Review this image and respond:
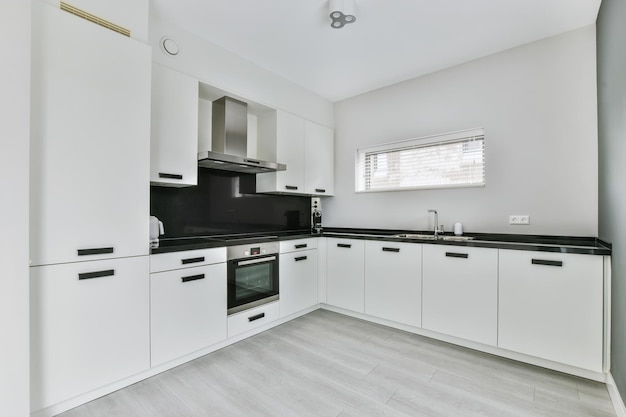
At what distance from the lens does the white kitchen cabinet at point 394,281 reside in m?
2.81

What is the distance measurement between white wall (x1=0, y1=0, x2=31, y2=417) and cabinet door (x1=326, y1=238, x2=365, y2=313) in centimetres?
256

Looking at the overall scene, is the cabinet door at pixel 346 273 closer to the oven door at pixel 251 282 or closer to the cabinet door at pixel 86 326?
the oven door at pixel 251 282

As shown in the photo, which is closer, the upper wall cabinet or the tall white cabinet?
the tall white cabinet

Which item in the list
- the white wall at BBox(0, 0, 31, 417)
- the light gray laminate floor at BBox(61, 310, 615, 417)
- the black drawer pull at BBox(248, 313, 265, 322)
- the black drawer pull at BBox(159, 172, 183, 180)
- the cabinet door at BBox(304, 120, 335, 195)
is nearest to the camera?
the white wall at BBox(0, 0, 31, 417)

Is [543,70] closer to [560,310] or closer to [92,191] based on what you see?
[560,310]

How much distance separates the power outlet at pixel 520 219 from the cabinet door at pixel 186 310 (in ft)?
8.65

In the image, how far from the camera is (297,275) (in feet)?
10.7

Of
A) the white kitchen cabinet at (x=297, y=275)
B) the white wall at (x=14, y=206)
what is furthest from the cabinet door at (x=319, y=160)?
the white wall at (x=14, y=206)

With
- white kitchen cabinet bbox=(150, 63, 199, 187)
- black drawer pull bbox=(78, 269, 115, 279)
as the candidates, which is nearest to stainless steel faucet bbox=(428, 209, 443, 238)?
white kitchen cabinet bbox=(150, 63, 199, 187)

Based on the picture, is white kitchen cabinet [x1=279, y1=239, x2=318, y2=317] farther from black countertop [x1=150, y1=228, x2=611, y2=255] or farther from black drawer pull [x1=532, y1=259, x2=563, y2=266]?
black drawer pull [x1=532, y1=259, x2=563, y2=266]

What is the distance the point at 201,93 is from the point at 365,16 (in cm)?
162

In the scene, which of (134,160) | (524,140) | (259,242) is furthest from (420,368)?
(134,160)

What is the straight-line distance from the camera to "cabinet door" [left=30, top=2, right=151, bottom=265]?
1673 millimetres

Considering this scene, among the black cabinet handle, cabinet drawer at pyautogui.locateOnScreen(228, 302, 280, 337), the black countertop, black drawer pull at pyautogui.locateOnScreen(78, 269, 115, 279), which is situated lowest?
cabinet drawer at pyautogui.locateOnScreen(228, 302, 280, 337)
